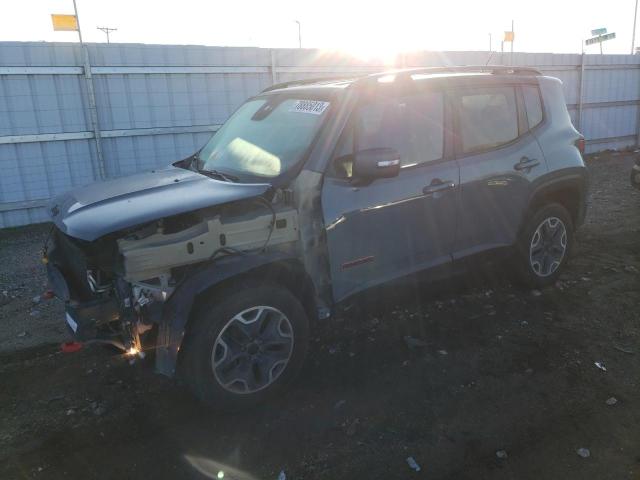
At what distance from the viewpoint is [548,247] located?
488 cm

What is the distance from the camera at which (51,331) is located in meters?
4.52

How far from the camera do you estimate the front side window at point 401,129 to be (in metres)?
3.53

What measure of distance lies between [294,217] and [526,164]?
2.32 metres

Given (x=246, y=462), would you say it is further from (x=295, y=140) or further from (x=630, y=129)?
(x=630, y=129)

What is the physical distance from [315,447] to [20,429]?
185 centimetres

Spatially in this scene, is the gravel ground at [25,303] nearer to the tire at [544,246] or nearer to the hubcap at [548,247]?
the tire at [544,246]

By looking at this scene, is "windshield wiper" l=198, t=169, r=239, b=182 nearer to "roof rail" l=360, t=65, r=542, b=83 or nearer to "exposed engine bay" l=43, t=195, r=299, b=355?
"exposed engine bay" l=43, t=195, r=299, b=355

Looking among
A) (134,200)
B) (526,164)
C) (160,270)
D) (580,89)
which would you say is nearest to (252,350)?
(160,270)

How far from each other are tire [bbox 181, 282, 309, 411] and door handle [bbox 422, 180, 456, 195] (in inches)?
50.9

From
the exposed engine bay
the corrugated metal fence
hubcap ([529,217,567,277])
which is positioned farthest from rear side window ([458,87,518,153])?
the corrugated metal fence

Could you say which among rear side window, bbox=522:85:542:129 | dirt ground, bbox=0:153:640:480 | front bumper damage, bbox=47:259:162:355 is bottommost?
dirt ground, bbox=0:153:640:480

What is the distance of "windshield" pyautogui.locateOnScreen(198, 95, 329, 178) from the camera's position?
11.7 feet

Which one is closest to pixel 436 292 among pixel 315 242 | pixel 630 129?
pixel 315 242

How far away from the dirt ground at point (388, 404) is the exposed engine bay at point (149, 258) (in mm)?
350
